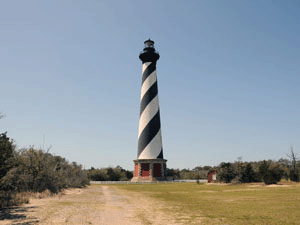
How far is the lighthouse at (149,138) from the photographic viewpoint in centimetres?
5303

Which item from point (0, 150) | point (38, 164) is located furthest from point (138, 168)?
point (0, 150)

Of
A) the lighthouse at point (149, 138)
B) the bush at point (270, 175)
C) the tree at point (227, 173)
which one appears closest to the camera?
the bush at point (270, 175)

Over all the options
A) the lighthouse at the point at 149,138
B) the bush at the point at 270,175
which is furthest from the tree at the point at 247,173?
the lighthouse at the point at 149,138

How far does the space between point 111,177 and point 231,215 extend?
2442 inches

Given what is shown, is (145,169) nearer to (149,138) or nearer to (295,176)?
(149,138)

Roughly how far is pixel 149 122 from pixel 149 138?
372 centimetres

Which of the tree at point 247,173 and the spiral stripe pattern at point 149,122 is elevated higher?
the spiral stripe pattern at point 149,122

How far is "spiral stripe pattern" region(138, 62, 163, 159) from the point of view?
5306cm

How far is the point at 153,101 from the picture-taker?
2167 inches

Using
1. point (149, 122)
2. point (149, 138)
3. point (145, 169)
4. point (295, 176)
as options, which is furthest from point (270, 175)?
point (145, 169)

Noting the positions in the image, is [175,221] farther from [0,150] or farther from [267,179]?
A: [267,179]

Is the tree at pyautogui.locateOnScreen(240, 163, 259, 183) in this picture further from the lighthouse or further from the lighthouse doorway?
the lighthouse doorway

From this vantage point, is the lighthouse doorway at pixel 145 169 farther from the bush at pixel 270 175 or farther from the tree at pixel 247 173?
the bush at pixel 270 175

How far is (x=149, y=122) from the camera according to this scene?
176 ft
